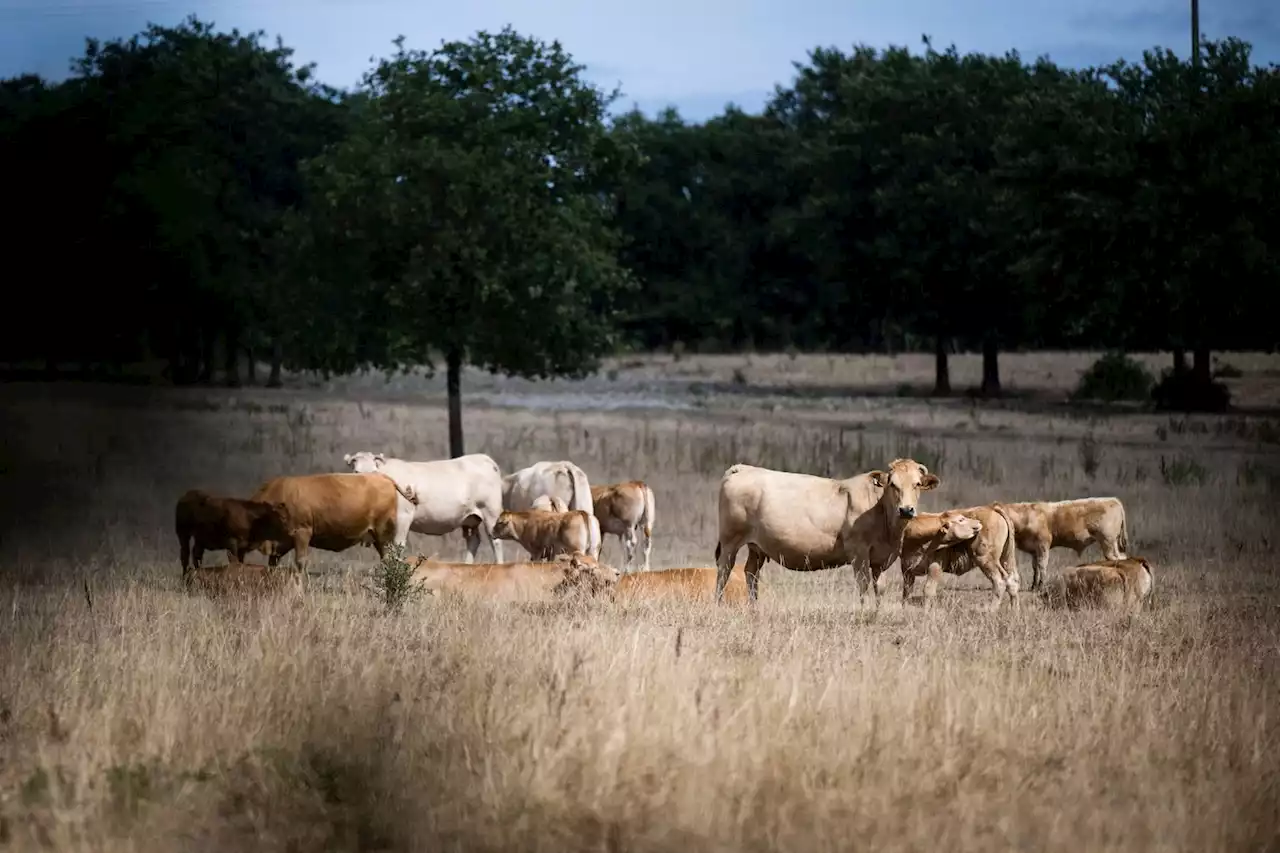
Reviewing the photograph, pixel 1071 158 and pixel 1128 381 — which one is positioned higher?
pixel 1071 158

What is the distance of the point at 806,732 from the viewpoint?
8.91 metres

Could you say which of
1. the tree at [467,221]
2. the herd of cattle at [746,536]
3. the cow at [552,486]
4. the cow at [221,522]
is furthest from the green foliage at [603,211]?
the cow at [221,522]

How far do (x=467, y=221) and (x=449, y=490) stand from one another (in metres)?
9.40

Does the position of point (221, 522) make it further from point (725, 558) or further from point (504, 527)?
point (725, 558)

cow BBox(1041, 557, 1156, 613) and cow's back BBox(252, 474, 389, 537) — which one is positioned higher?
cow's back BBox(252, 474, 389, 537)

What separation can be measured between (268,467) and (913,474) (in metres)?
18.2

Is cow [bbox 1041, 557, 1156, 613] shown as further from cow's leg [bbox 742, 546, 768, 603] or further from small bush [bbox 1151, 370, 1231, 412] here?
small bush [bbox 1151, 370, 1231, 412]

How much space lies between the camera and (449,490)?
19.8 meters

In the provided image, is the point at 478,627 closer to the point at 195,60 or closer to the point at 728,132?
the point at 195,60

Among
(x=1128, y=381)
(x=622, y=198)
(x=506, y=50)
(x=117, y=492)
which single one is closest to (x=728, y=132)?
(x=622, y=198)

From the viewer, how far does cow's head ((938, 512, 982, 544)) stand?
49.2 ft

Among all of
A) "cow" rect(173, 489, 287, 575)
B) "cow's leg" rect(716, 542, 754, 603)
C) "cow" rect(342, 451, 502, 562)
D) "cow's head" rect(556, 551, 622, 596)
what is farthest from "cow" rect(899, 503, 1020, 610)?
"cow" rect(173, 489, 287, 575)

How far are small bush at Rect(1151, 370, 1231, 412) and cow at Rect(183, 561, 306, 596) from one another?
3421 centimetres

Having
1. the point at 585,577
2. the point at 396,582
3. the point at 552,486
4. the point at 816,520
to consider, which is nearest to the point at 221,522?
the point at 396,582
